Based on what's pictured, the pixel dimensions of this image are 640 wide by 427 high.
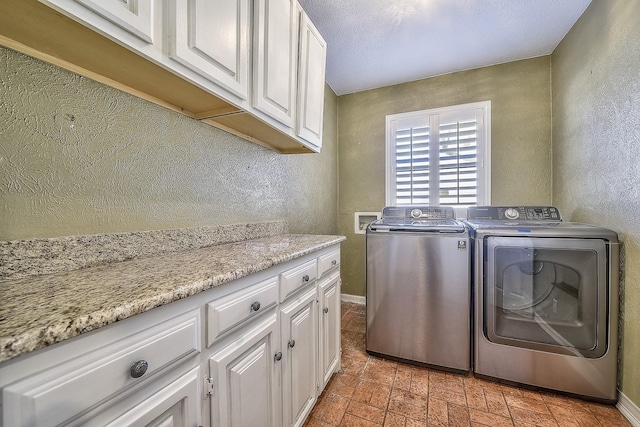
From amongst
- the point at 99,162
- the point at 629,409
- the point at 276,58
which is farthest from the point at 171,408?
the point at 629,409

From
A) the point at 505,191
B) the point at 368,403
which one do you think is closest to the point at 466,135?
the point at 505,191

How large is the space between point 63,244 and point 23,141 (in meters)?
0.32

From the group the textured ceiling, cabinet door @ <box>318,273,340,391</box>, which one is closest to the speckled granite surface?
cabinet door @ <box>318,273,340,391</box>

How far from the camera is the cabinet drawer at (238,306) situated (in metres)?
0.72

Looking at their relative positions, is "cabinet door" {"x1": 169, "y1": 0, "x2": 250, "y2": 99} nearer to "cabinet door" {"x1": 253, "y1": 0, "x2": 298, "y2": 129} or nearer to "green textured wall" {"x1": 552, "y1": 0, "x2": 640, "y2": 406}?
"cabinet door" {"x1": 253, "y1": 0, "x2": 298, "y2": 129}

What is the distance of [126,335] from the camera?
51 centimetres

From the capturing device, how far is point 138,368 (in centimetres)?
52

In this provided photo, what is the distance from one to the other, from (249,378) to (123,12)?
1153mm

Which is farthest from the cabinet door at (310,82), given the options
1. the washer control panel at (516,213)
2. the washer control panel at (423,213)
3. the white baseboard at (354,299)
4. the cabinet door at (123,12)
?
the white baseboard at (354,299)

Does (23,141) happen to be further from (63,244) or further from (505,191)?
(505,191)

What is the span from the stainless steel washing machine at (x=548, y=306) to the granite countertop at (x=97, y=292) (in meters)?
1.53

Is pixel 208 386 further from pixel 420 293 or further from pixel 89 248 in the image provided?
pixel 420 293

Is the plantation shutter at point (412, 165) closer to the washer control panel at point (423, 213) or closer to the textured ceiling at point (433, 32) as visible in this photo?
the washer control panel at point (423, 213)

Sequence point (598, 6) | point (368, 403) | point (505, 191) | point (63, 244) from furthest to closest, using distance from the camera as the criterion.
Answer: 1. point (505, 191)
2. point (598, 6)
3. point (368, 403)
4. point (63, 244)
